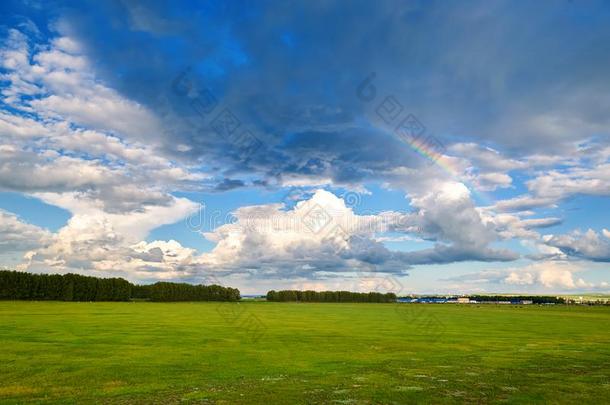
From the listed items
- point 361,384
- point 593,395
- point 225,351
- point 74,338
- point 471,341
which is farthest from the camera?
point 471,341

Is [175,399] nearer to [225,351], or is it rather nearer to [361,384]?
[361,384]

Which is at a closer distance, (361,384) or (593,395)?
(593,395)

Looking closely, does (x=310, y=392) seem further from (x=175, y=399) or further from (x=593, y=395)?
(x=593, y=395)

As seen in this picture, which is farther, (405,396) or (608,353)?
(608,353)

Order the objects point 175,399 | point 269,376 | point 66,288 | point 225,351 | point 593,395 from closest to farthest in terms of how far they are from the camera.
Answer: point 175,399 → point 593,395 → point 269,376 → point 225,351 → point 66,288

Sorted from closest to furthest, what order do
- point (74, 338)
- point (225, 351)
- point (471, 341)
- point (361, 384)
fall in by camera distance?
point (361, 384) → point (225, 351) → point (74, 338) → point (471, 341)

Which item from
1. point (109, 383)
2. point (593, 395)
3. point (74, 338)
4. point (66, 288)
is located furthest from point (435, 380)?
point (66, 288)

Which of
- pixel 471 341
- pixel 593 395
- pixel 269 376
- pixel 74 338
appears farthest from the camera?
pixel 471 341

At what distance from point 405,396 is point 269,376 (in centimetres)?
853

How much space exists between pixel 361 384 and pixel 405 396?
11.2ft

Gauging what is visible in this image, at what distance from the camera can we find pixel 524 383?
25094mm

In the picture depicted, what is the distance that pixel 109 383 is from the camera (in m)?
24.6

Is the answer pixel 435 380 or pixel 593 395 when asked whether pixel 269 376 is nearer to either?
pixel 435 380

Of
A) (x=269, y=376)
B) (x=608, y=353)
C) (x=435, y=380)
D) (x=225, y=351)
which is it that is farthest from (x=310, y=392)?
(x=608, y=353)
